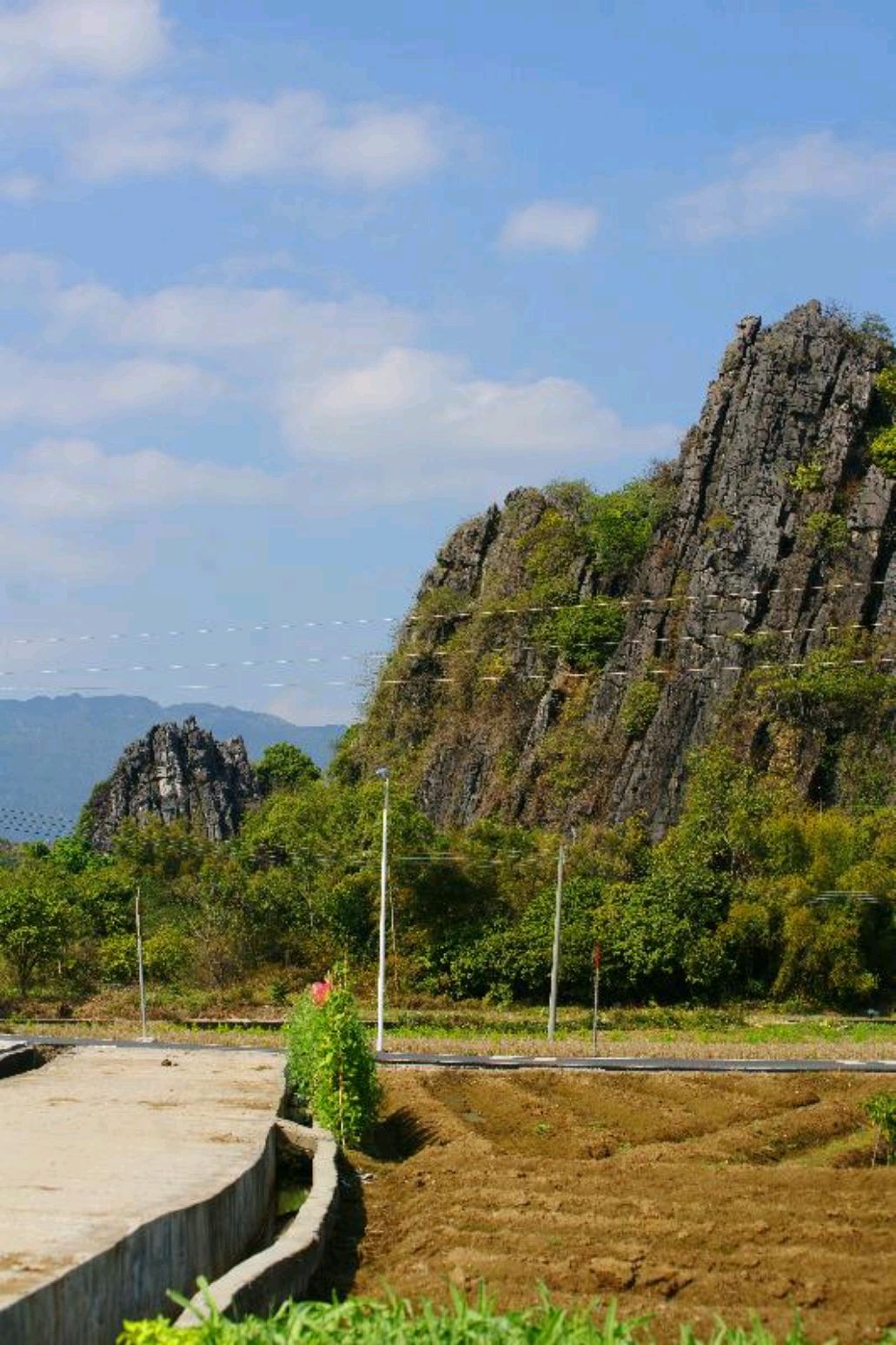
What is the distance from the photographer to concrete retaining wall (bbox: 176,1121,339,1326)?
11633 mm

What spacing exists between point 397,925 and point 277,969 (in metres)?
4.86

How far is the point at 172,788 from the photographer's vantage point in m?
96.2

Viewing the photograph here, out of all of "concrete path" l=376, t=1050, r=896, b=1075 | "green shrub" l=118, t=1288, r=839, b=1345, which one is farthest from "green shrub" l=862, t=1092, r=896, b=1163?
"green shrub" l=118, t=1288, r=839, b=1345

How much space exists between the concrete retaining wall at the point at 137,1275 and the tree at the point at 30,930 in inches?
1742

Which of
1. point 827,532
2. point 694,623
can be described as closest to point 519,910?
point 694,623

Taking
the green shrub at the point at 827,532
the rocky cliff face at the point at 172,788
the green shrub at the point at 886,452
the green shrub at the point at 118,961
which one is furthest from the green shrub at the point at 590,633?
the green shrub at the point at 118,961

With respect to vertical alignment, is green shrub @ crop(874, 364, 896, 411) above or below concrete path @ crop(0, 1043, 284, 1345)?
above

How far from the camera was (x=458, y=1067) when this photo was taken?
1330 inches

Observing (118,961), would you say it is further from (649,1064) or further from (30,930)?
(649,1064)

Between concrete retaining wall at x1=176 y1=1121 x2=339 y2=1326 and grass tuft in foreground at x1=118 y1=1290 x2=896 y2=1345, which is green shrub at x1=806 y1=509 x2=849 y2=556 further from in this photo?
grass tuft in foreground at x1=118 y1=1290 x2=896 y2=1345

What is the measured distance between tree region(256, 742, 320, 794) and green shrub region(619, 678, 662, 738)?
95.6 ft

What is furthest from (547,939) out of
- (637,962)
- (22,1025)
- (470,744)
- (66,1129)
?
(66,1129)

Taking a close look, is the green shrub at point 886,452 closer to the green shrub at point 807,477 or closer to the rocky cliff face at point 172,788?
the green shrub at point 807,477

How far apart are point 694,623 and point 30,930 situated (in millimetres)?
29643
